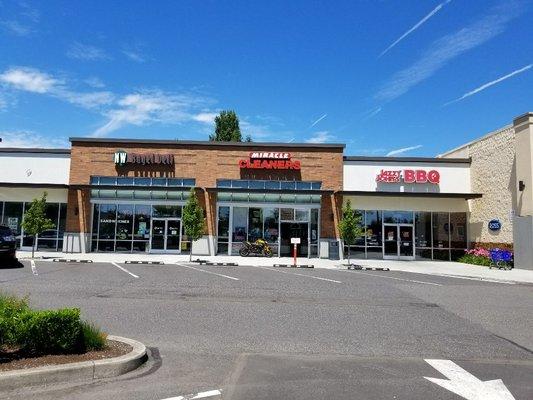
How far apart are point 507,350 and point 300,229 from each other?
2089 cm

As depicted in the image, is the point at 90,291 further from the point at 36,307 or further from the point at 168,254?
the point at 168,254

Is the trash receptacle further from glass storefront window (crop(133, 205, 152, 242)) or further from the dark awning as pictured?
Result: glass storefront window (crop(133, 205, 152, 242))

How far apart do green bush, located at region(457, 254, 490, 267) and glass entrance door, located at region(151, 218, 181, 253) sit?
17226 millimetres

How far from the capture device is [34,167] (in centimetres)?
2900

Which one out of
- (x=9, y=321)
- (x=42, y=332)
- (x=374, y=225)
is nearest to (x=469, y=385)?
(x=42, y=332)

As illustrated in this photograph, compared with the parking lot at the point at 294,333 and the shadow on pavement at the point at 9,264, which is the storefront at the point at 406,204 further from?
the shadow on pavement at the point at 9,264

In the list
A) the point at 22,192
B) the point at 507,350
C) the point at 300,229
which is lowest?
the point at 507,350

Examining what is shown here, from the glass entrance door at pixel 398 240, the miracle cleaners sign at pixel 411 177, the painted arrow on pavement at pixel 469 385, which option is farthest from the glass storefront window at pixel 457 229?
the painted arrow on pavement at pixel 469 385

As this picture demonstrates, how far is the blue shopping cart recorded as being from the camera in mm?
23391

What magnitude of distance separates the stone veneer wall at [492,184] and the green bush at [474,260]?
0.97 meters

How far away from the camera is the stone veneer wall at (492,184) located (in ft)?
81.5

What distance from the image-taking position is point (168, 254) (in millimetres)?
28094

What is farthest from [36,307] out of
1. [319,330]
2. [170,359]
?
[319,330]

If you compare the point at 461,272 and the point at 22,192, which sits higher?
the point at 22,192
